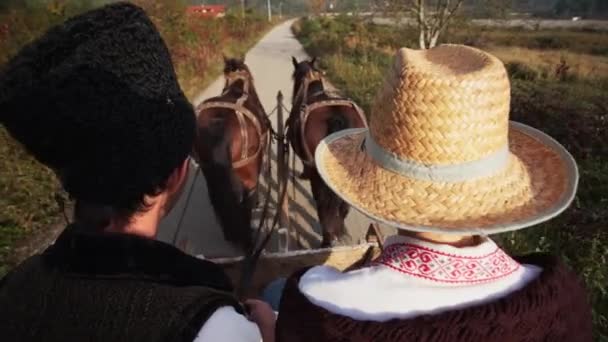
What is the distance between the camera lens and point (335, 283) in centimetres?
113

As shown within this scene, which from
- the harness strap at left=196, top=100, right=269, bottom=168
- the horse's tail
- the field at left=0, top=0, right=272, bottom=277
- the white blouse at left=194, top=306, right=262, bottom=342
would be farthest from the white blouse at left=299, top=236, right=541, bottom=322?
the harness strap at left=196, top=100, right=269, bottom=168

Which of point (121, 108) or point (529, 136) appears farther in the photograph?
point (529, 136)

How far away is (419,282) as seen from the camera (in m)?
1.07

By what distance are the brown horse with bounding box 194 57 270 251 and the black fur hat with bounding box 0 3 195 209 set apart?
2485 mm

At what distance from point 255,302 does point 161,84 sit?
0.71 metres

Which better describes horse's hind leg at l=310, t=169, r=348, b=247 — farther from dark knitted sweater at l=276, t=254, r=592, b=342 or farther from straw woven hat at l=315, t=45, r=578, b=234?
dark knitted sweater at l=276, t=254, r=592, b=342

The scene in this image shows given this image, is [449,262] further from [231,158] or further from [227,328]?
[231,158]

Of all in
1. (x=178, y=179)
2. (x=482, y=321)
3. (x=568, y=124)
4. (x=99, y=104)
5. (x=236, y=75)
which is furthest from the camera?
(x=568, y=124)

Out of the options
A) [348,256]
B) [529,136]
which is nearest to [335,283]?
[529,136]

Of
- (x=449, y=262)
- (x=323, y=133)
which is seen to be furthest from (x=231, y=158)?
(x=449, y=262)

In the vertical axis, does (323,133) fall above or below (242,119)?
below

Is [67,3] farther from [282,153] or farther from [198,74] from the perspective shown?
[282,153]

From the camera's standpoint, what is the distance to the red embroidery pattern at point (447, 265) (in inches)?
42.4

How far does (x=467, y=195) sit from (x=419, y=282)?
12.4 inches
